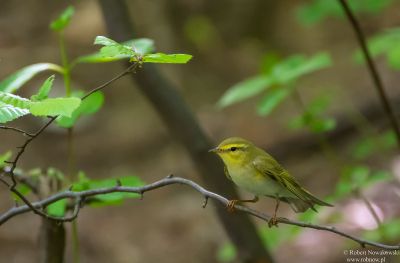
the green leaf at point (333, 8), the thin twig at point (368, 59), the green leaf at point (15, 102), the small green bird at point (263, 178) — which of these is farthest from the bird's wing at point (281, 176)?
the green leaf at point (333, 8)

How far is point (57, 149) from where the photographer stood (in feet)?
24.4

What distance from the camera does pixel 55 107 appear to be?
5.90 ft

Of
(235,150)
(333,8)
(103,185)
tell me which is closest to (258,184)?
(235,150)

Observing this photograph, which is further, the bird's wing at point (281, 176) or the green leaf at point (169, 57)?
the bird's wing at point (281, 176)

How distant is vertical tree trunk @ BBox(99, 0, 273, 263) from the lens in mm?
3664

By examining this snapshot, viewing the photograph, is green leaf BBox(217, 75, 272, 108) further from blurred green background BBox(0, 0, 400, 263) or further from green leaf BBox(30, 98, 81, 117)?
→ green leaf BBox(30, 98, 81, 117)

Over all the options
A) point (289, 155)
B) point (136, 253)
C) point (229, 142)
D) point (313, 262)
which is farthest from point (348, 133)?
point (229, 142)

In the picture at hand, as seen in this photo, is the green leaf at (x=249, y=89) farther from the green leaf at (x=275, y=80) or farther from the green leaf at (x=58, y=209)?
the green leaf at (x=58, y=209)

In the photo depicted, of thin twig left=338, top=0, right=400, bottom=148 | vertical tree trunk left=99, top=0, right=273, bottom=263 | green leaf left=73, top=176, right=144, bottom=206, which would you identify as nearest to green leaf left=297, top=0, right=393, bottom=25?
thin twig left=338, top=0, right=400, bottom=148

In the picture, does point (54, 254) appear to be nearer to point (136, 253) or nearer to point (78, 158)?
point (136, 253)

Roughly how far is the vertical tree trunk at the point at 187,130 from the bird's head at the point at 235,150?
0.56m

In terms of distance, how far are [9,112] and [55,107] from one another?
0.14 meters

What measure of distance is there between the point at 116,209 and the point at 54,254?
167 inches

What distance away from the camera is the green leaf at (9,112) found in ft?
5.86
